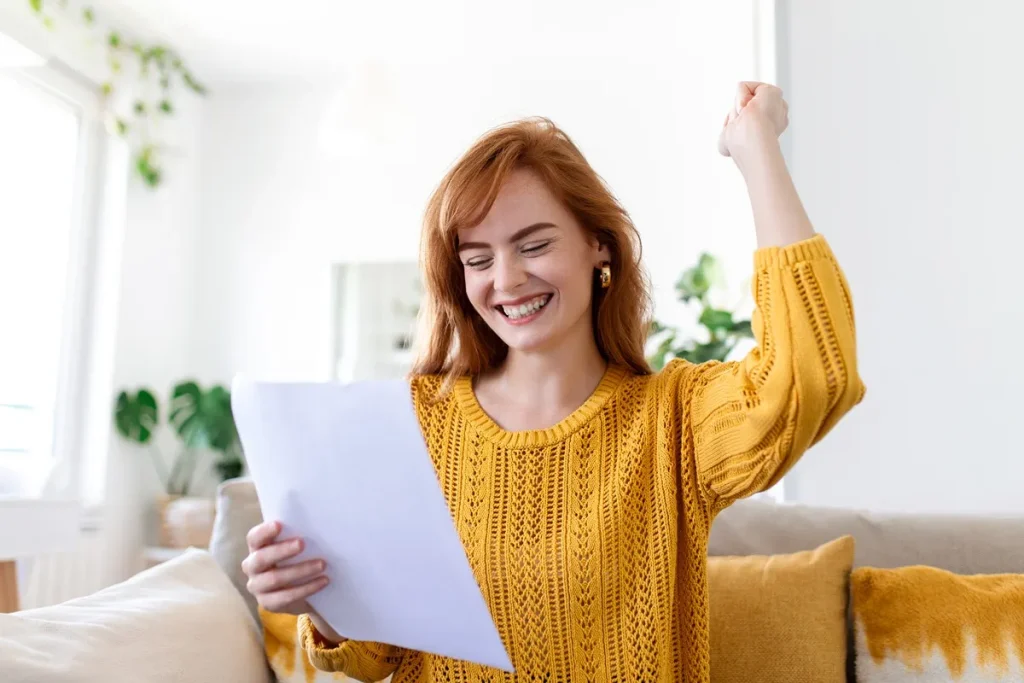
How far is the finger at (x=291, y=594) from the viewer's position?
37.4 inches

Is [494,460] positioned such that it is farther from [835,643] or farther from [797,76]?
[797,76]

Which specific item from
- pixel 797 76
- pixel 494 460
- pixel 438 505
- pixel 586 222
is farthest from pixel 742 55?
pixel 438 505

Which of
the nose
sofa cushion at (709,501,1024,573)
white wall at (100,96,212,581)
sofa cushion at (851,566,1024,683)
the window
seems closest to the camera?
the nose

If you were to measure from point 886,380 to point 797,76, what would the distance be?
0.75 metres

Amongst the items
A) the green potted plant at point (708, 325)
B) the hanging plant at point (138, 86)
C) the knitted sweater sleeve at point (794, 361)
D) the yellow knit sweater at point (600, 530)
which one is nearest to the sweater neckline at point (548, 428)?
the yellow knit sweater at point (600, 530)

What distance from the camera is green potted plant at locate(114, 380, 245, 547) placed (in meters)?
3.61

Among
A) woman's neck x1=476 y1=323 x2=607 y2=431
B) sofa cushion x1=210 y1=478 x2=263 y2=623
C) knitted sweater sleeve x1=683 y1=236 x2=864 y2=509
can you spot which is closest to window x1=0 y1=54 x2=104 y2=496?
sofa cushion x1=210 y1=478 x2=263 y2=623

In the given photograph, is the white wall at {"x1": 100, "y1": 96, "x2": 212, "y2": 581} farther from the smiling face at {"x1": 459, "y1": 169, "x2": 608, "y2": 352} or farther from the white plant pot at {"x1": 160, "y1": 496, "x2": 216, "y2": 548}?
the smiling face at {"x1": 459, "y1": 169, "x2": 608, "y2": 352}

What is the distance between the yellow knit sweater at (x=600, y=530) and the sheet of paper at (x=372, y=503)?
0.18m

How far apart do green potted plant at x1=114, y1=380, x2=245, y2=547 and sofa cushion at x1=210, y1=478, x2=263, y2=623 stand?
2102 millimetres

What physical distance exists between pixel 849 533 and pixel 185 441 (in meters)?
3.08

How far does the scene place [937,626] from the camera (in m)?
1.24

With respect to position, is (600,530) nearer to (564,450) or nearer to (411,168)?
(564,450)

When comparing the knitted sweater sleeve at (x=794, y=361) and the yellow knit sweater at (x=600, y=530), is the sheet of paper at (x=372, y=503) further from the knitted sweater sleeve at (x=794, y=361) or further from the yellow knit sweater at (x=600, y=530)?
the knitted sweater sleeve at (x=794, y=361)
